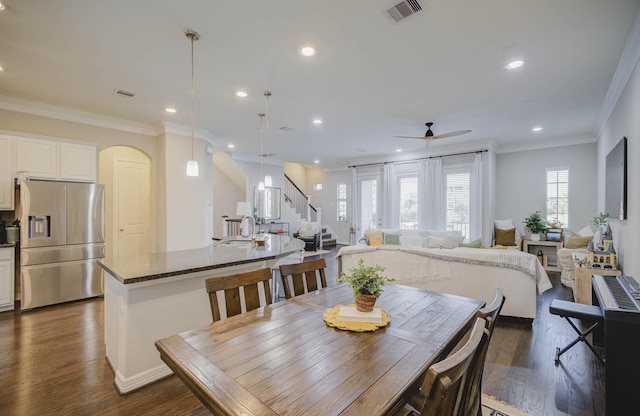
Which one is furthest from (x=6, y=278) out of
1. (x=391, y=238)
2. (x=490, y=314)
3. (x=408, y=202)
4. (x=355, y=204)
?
(x=408, y=202)

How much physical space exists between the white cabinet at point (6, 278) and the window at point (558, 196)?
31.8 ft

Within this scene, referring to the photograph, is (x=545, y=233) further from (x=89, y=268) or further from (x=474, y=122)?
(x=89, y=268)

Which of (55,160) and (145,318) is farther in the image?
(55,160)

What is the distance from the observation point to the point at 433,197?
299 inches

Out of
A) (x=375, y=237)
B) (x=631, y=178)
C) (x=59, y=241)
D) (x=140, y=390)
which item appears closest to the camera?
(x=140, y=390)

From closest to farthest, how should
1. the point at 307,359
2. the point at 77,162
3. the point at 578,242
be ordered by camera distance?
the point at 307,359
the point at 77,162
the point at 578,242

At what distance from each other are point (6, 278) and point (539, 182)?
384 inches

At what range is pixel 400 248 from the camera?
4227 mm

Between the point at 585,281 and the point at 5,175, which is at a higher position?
the point at 5,175

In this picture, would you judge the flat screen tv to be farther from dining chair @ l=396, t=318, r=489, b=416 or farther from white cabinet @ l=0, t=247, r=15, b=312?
white cabinet @ l=0, t=247, r=15, b=312

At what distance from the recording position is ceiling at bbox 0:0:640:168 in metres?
2.33

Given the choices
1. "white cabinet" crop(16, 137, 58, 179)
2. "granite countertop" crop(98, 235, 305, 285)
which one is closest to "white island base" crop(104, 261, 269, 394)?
"granite countertop" crop(98, 235, 305, 285)

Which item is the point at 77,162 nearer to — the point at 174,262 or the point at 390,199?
the point at 174,262

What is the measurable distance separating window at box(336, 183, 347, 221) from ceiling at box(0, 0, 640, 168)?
5500mm
